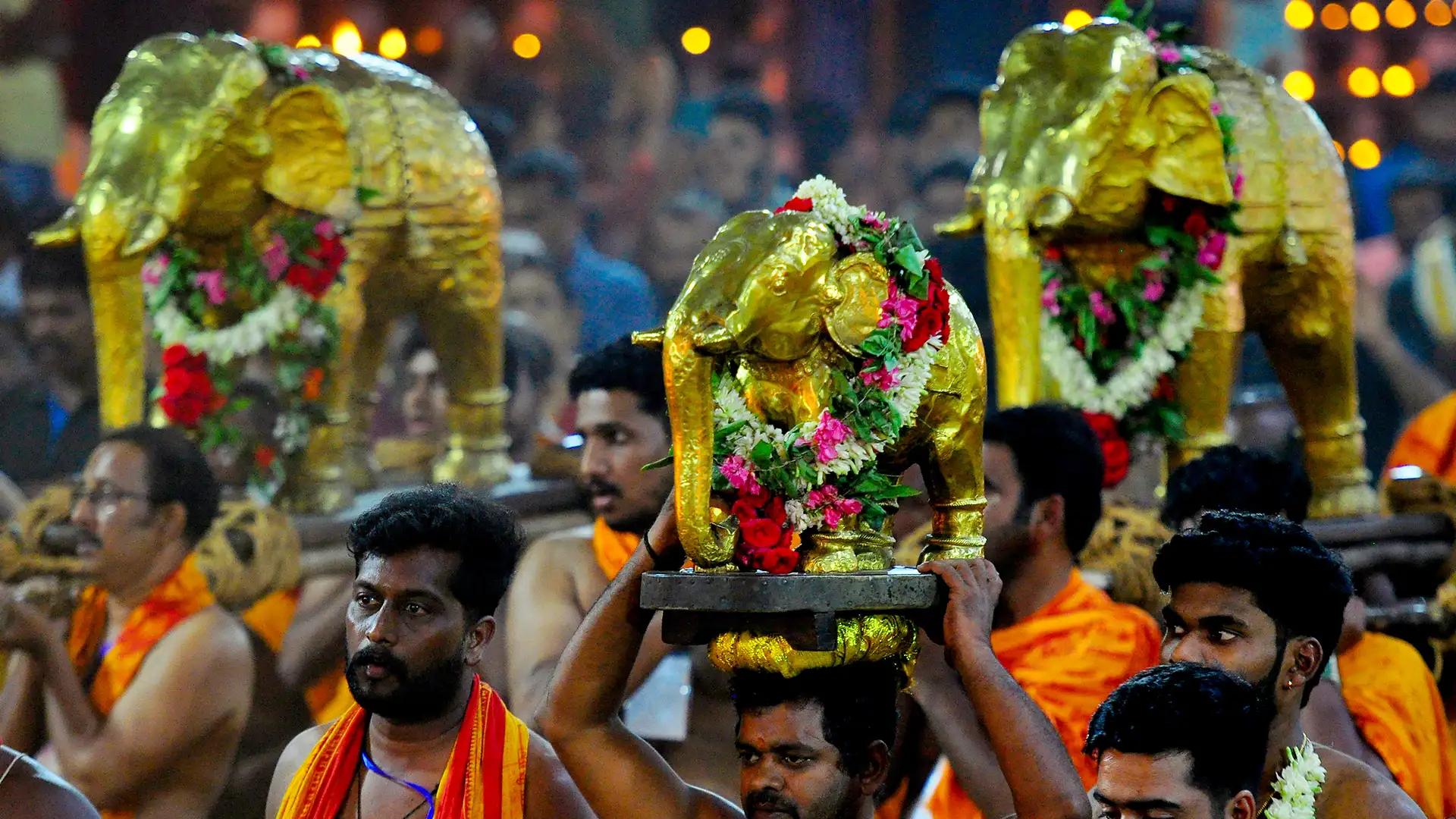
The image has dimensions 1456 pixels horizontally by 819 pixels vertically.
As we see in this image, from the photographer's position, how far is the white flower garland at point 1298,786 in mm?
3389

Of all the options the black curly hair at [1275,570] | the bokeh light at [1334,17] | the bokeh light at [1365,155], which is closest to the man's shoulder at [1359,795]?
the black curly hair at [1275,570]

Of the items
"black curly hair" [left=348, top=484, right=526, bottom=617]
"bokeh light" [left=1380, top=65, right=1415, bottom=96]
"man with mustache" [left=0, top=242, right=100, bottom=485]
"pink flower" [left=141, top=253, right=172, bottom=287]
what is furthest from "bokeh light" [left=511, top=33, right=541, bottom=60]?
"black curly hair" [left=348, top=484, right=526, bottom=617]

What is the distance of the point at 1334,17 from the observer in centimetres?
1593

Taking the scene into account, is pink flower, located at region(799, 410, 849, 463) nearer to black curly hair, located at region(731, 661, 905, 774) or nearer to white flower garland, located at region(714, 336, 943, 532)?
white flower garland, located at region(714, 336, 943, 532)

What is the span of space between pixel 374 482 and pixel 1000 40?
921 centimetres

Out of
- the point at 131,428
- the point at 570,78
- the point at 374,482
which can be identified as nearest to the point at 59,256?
the point at 374,482

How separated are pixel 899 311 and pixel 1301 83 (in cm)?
1267

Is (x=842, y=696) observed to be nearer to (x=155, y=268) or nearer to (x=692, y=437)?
(x=692, y=437)

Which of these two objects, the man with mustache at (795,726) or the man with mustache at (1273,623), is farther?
the man with mustache at (1273,623)

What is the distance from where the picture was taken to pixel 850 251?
11.2 feet

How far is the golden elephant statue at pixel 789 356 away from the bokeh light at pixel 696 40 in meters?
12.6

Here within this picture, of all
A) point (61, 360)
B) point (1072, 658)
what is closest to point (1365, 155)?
point (61, 360)

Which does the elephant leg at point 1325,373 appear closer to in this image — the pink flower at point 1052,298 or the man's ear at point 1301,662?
the pink flower at point 1052,298

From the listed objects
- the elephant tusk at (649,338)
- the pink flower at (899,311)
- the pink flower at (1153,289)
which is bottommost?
the pink flower at (1153,289)
